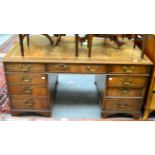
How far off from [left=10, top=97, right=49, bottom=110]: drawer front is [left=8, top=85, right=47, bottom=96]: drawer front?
6cm

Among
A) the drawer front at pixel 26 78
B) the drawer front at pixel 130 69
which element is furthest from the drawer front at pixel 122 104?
the drawer front at pixel 26 78

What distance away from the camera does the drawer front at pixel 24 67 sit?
1445mm

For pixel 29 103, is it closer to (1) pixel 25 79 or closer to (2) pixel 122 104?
(1) pixel 25 79

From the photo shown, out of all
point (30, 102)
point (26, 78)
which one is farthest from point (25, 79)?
point (30, 102)

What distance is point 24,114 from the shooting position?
171 cm

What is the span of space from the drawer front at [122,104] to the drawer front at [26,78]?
1.72 feet

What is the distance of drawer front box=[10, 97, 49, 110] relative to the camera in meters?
1.61

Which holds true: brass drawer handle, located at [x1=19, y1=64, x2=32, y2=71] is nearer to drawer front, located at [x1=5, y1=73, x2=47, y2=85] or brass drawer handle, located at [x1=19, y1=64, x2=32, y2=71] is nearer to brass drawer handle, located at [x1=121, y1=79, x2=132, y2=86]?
drawer front, located at [x1=5, y1=73, x2=47, y2=85]

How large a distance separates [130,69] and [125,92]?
0.66ft

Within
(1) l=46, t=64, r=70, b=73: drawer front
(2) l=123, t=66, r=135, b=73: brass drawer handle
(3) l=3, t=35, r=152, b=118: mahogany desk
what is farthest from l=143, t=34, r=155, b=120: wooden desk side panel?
(1) l=46, t=64, r=70, b=73: drawer front
